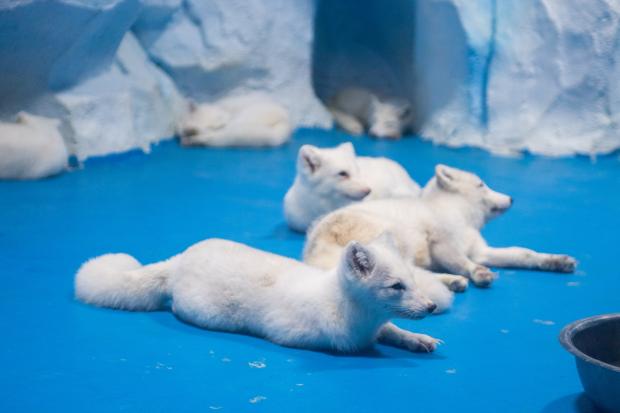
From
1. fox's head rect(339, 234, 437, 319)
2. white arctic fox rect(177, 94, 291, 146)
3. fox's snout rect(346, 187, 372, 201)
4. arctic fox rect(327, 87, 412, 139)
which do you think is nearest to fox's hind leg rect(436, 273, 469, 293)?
fox's head rect(339, 234, 437, 319)

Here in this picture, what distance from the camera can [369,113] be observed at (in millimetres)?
10508

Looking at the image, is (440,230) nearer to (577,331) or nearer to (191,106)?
(577,331)

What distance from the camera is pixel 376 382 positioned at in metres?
3.44

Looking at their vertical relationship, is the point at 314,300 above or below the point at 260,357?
above

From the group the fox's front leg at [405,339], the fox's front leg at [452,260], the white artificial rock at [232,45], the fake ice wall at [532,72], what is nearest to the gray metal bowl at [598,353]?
the fox's front leg at [405,339]

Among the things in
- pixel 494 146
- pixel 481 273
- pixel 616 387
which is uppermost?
pixel 616 387

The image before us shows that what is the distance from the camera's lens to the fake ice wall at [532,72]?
8.52m

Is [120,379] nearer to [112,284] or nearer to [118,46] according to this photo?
[112,284]

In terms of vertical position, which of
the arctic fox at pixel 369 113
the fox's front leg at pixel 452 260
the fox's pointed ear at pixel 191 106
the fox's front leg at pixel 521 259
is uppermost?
the fox's front leg at pixel 452 260

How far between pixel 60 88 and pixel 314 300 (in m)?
5.27

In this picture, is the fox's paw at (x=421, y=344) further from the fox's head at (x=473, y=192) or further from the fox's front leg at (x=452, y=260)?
the fox's head at (x=473, y=192)

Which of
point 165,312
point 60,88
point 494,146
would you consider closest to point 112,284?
point 165,312

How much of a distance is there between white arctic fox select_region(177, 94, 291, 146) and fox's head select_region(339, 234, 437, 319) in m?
5.63

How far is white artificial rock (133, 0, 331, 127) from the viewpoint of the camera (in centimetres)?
952
